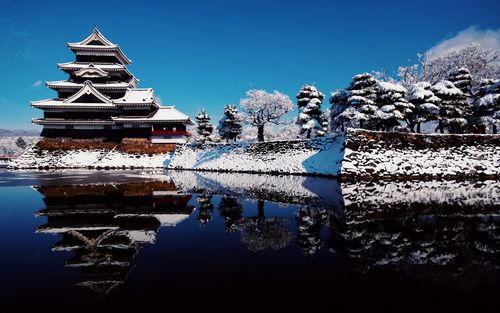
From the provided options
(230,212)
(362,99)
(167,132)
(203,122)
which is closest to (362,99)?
(362,99)

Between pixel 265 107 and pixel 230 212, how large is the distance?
37.2 m

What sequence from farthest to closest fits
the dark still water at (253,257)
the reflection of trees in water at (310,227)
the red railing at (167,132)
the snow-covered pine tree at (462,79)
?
the red railing at (167,132)
the snow-covered pine tree at (462,79)
the reflection of trees in water at (310,227)
the dark still water at (253,257)

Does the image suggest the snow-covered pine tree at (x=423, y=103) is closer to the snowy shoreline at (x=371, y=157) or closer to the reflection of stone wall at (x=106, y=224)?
the snowy shoreline at (x=371, y=157)

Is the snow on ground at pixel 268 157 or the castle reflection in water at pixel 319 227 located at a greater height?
the snow on ground at pixel 268 157

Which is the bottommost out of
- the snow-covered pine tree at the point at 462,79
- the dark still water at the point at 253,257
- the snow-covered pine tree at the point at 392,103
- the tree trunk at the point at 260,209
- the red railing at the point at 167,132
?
the dark still water at the point at 253,257

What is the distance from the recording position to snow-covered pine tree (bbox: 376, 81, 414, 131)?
26.0m

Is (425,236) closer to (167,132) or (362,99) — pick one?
(362,99)

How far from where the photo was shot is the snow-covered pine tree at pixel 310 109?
36.2 m

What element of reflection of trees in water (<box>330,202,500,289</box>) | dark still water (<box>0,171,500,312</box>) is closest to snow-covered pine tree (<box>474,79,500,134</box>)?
dark still water (<box>0,171,500,312</box>)

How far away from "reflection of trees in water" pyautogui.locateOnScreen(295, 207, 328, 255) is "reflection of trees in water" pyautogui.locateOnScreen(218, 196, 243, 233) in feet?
6.19

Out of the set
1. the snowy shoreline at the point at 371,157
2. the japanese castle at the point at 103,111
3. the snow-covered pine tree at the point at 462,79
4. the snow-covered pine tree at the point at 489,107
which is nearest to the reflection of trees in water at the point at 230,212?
the snowy shoreline at the point at 371,157

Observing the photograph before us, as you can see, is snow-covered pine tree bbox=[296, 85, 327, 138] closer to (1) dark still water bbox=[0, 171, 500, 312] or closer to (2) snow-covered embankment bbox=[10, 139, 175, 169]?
(2) snow-covered embankment bbox=[10, 139, 175, 169]

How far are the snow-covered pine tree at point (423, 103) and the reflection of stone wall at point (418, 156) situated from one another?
4396 mm

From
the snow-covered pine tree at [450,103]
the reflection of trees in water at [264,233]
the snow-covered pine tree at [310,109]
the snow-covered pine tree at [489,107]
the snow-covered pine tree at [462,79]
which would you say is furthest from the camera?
the snow-covered pine tree at [310,109]
